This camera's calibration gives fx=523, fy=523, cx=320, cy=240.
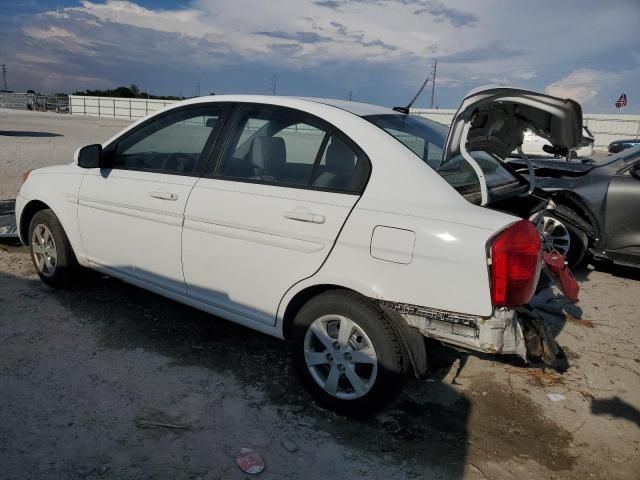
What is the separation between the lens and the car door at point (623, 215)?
218 inches

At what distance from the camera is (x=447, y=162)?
112 inches

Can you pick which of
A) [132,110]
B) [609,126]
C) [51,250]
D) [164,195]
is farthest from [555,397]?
[132,110]

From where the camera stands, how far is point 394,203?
267cm

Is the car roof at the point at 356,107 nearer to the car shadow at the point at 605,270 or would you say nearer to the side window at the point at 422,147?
the side window at the point at 422,147

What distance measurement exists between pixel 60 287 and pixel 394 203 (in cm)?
322

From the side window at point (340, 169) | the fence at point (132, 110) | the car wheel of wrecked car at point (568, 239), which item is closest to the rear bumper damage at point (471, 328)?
the side window at point (340, 169)

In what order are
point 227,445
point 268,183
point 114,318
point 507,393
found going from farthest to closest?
point 114,318
point 507,393
point 268,183
point 227,445

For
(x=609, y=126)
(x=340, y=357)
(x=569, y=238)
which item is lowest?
(x=340, y=357)

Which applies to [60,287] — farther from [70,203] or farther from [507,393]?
[507,393]

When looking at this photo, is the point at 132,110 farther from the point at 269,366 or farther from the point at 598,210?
the point at 269,366

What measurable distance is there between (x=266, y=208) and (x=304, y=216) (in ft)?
0.88

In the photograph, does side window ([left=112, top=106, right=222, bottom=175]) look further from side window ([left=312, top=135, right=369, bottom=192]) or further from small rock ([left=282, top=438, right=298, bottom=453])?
small rock ([left=282, top=438, right=298, bottom=453])

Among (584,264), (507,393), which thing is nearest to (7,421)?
(507,393)

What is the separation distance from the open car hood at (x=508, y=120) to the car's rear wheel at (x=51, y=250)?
3.17 meters
